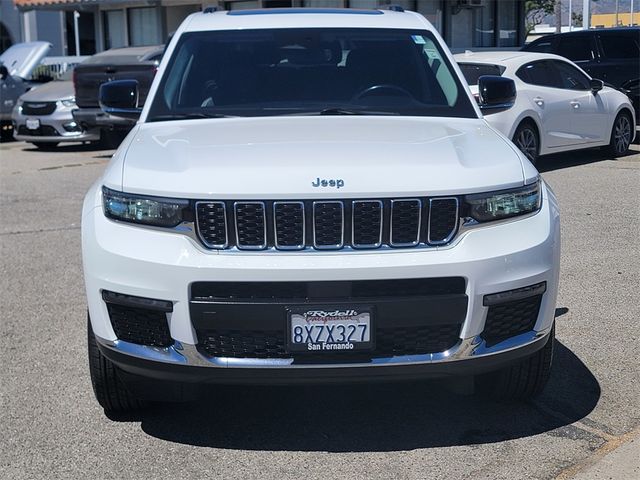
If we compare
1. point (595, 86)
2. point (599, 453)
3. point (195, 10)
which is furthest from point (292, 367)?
point (195, 10)

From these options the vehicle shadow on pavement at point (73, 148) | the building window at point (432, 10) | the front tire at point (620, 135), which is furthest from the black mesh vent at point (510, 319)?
the building window at point (432, 10)

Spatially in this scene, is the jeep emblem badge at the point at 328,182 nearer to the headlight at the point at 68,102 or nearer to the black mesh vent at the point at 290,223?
the black mesh vent at the point at 290,223

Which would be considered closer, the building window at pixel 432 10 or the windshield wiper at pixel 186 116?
the windshield wiper at pixel 186 116

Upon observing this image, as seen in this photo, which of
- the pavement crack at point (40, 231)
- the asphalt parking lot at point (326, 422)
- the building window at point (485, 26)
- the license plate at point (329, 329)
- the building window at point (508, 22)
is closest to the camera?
the license plate at point (329, 329)

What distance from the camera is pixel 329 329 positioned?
361cm

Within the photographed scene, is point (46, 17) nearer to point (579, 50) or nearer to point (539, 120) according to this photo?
point (579, 50)

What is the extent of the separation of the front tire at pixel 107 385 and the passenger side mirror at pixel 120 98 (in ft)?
5.79

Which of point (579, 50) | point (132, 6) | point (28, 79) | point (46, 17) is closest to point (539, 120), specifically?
point (579, 50)

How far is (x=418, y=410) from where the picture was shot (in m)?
4.41

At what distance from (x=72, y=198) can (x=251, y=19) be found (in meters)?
6.34

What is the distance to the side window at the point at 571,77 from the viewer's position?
12.2 meters

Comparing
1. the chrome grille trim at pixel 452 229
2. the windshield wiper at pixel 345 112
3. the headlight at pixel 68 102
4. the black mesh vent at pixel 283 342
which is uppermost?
the windshield wiper at pixel 345 112

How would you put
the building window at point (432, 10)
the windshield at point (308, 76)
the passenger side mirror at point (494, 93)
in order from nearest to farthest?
the windshield at point (308, 76), the passenger side mirror at point (494, 93), the building window at point (432, 10)

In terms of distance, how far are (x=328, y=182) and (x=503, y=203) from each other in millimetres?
→ 720
